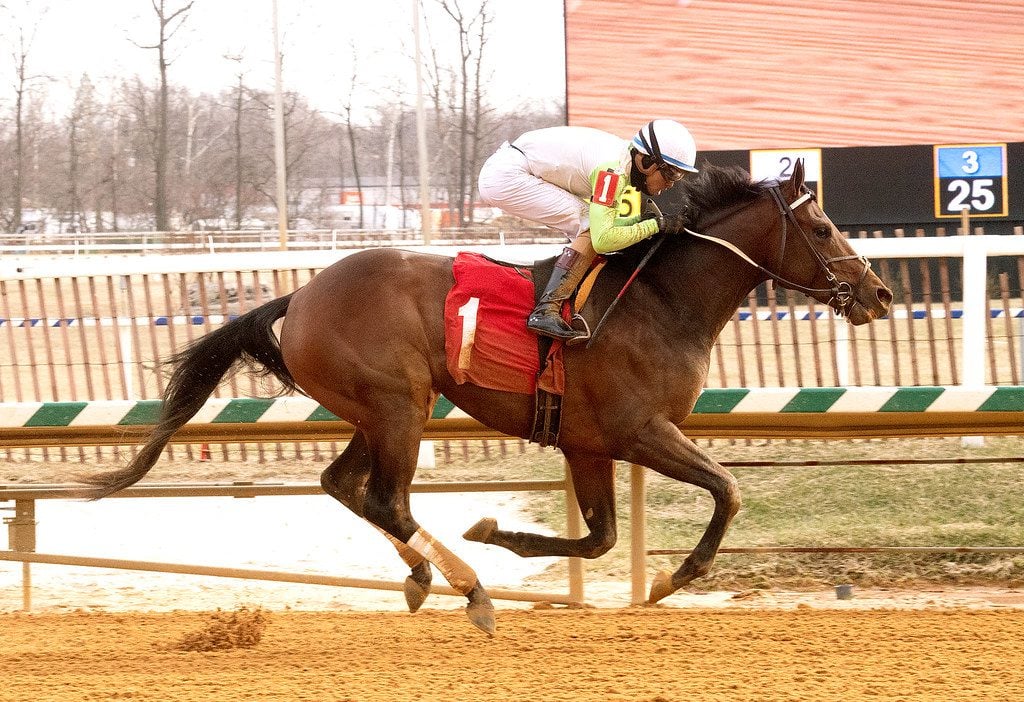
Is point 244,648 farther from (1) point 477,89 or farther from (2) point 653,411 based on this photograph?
(1) point 477,89

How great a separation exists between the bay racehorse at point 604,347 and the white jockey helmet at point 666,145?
0.95 feet

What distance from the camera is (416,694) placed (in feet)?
12.8

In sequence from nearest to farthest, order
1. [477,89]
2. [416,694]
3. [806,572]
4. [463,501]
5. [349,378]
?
[416,694], [349,378], [806,572], [463,501], [477,89]

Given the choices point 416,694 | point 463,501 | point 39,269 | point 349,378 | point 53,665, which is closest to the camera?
point 416,694

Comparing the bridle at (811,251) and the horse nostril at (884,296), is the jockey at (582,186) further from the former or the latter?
the horse nostril at (884,296)

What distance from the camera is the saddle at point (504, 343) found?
4.71 metres

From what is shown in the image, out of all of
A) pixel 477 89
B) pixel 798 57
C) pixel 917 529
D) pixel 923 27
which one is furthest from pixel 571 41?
pixel 917 529

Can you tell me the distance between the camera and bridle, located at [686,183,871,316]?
4.68 metres

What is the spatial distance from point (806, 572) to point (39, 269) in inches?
203

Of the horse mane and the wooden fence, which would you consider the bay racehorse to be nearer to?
the horse mane

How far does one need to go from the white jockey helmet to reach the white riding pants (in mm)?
455

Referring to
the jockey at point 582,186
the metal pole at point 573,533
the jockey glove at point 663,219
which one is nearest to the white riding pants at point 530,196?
the jockey at point 582,186

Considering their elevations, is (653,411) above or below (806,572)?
above

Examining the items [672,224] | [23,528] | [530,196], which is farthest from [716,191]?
[23,528]
